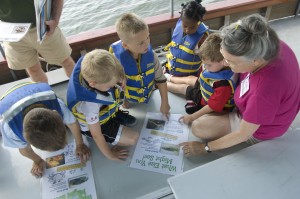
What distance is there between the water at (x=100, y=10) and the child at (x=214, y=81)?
134cm

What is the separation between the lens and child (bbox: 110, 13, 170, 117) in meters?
1.26

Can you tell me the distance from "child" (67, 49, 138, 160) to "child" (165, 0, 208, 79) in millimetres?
518

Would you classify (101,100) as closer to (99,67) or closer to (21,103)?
(99,67)

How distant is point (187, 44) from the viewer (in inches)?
64.4

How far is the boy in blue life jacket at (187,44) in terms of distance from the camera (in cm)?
150

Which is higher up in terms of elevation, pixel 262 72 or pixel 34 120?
pixel 262 72

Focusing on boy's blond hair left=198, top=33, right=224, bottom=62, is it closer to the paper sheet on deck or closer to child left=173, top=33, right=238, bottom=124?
child left=173, top=33, right=238, bottom=124

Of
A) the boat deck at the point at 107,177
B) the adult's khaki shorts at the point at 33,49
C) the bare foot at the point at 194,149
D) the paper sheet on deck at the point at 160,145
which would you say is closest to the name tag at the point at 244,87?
the boat deck at the point at 107,177

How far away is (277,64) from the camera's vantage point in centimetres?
96

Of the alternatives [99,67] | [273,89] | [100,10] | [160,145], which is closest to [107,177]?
[160,145]

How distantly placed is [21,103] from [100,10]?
5.95ft

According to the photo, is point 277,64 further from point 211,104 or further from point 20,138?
point 20,138

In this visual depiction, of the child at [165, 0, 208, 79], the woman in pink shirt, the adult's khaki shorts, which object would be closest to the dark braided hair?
the child at [165, 0, 208, 79]

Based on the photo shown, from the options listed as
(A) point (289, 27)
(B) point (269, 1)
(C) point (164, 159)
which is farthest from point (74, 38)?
(A) point (289, 27)
